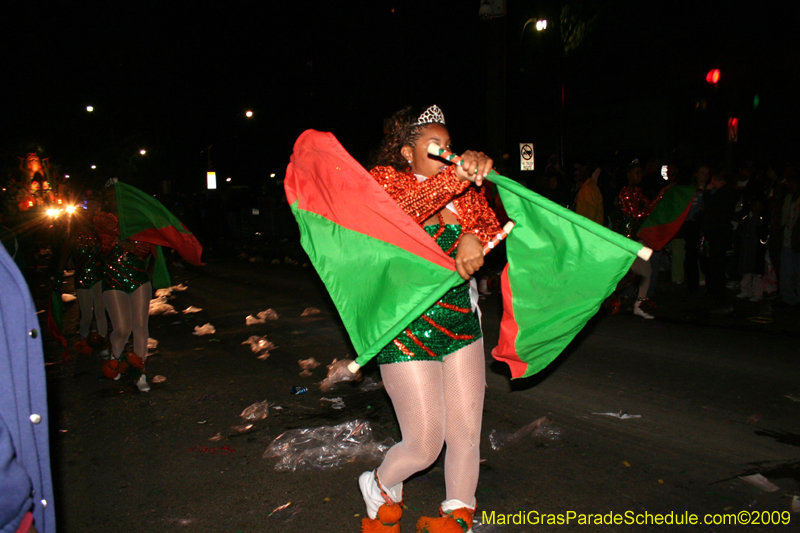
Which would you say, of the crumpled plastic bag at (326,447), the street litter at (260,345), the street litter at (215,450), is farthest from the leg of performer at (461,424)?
the street litter at (260,345)

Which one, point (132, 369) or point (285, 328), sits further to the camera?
point (285, 328)

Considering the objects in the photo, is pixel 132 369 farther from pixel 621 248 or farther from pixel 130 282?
pixel 621 248

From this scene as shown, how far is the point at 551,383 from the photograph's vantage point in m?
5.56

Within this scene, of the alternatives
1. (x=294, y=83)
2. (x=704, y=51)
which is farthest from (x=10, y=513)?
(x=704, y=51)

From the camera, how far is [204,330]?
8.45m

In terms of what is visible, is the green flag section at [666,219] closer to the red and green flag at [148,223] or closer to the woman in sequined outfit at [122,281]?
the red and green flag at [148,223]

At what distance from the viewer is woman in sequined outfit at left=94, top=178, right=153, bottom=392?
221 inches

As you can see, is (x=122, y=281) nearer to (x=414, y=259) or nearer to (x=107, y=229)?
(x=107, y=229)

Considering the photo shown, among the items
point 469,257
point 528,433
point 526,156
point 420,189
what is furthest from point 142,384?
point 526,156

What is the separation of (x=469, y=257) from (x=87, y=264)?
17.7ft

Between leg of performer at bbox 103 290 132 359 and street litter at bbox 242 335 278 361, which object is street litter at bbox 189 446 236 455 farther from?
street litter at bbox 242 335 278 361

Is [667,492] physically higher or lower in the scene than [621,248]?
lower

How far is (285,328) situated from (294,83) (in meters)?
12.9

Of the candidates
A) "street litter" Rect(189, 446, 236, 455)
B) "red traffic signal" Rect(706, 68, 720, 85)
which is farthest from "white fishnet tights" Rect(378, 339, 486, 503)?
"red traffic signal" Rect(706, 68, 720, 85)
